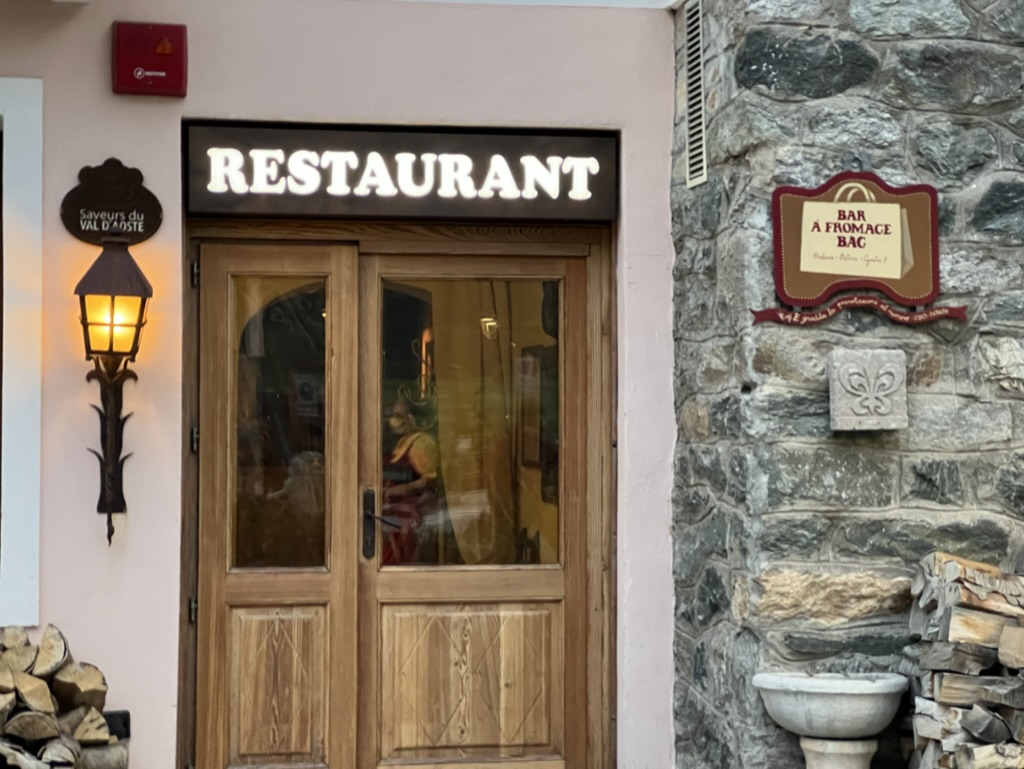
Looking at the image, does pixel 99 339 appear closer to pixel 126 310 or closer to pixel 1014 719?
pixel 126 310

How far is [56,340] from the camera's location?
438cm

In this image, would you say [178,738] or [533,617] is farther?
[533,617]

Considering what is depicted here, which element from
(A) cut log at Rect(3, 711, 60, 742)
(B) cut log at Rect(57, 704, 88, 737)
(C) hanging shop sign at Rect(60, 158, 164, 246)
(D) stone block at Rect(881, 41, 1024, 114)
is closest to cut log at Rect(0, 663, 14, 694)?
(A) cut log at Rect(3, 711, 60, 742)

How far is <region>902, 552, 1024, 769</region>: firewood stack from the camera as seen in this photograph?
348 centimetres

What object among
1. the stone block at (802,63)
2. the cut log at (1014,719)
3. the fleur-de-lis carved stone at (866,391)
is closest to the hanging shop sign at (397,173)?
the stone block at (802,63)

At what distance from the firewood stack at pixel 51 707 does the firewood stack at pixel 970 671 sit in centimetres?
259

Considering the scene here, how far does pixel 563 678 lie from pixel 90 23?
9.64 feet

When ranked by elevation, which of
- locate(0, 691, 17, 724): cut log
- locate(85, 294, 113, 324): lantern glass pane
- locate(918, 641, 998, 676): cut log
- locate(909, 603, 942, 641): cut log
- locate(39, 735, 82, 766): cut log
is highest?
locate(85, 294, 113, 324): lantern glass pane

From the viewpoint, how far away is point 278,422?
468 cm

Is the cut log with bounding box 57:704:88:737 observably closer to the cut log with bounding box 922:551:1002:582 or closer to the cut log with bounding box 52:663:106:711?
the cut log with bounding box 52:663:106:711

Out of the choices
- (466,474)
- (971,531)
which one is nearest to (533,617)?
(466,474)

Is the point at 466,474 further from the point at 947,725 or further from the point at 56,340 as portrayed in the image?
the point at 947,725

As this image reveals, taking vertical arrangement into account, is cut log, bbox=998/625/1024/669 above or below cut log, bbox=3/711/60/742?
above

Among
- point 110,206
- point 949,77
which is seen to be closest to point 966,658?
point 949,77
